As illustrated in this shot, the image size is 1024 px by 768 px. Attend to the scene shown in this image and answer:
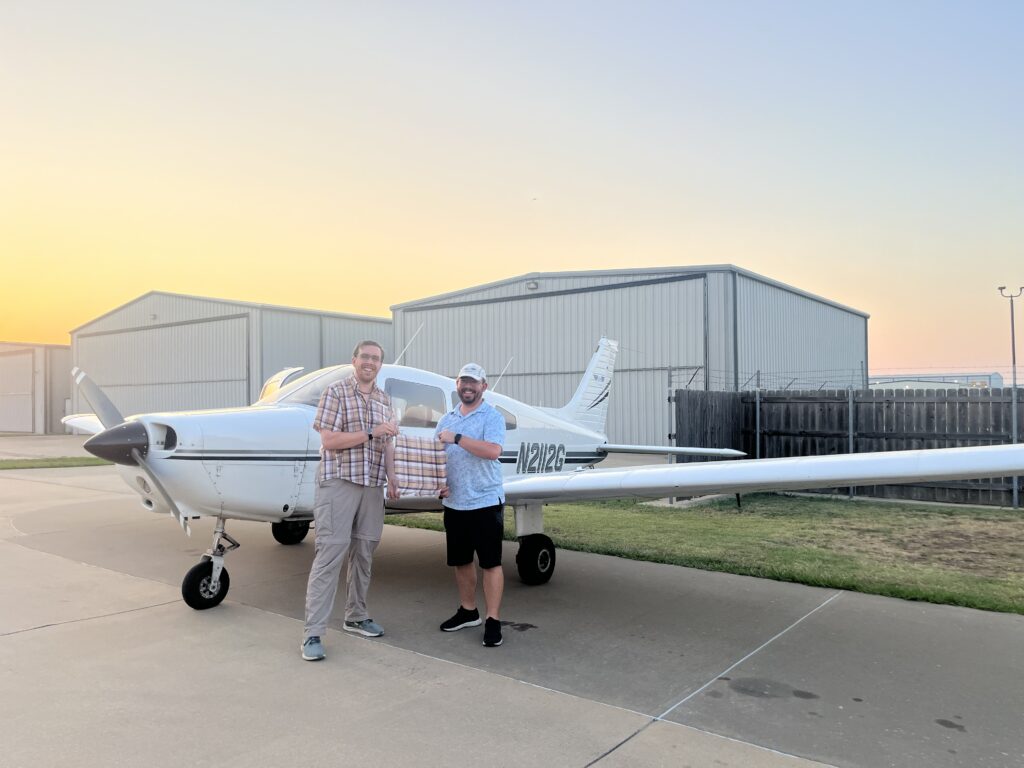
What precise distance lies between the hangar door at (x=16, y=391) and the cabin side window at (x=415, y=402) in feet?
158

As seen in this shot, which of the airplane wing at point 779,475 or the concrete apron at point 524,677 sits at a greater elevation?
the airplane wing at point 779,475

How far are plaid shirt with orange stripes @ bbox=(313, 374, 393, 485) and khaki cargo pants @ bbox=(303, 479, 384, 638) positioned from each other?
0.23 ft

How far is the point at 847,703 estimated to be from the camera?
362 centimetres

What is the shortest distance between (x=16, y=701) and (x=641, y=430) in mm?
17798

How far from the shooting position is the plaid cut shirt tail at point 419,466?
455 cm

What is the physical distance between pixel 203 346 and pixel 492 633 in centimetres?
3114

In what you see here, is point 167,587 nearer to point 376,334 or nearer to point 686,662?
point 686,662

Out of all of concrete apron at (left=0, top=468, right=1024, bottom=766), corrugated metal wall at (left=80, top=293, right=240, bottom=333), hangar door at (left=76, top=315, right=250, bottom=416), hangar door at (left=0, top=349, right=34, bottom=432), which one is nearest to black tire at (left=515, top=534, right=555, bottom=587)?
concrete apron at (left=0, top=468, right=1024, bottom=766)

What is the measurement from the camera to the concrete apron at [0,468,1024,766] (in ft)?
10.2

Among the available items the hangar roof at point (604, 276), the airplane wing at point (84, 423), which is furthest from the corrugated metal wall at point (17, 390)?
the airplane wing at point (84, 423)

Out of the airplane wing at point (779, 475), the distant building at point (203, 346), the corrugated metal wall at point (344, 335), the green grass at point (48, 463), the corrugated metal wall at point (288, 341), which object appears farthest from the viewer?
the corrugated metal wall at point (344, 335)

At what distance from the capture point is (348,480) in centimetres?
438

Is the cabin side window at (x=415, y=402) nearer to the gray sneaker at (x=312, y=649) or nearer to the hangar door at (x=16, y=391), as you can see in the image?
the gray sneaker at (x=312, y=649)

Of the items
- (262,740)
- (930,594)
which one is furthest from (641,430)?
(262,740)
